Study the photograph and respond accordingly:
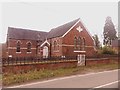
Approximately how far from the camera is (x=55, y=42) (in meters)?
44.2

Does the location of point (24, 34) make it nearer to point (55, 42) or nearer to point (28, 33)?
point (28, 33)

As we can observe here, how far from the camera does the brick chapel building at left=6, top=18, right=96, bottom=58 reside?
42075 mm

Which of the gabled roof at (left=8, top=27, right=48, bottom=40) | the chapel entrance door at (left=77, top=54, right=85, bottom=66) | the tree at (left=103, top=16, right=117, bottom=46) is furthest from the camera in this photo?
the tree at (left=103, top=16, right=117, bottom=46)

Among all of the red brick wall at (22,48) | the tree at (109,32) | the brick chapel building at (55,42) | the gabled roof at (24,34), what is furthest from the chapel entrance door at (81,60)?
the tree at (109,32)

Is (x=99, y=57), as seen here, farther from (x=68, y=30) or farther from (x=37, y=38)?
(x=37, y=38)

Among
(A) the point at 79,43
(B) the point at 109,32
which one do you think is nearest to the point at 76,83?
(A) the point at 79,43

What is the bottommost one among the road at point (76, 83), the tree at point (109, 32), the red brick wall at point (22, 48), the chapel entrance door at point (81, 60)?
the road at point (76, 83)

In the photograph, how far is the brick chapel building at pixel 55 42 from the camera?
42.1 m

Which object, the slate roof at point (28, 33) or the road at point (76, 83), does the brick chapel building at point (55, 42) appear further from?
the road at point (76, 83)

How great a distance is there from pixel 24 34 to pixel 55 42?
10588 millimetres

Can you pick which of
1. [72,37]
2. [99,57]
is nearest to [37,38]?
[72,37]

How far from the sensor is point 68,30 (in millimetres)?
41719

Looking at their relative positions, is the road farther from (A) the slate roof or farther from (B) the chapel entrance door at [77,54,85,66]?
(A) the slate roof

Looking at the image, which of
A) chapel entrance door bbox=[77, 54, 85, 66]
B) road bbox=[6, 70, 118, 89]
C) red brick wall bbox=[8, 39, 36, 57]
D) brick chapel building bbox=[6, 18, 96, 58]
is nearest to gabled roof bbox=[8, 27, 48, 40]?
brick chapel building bbox=[6, 18, 96, 58]
